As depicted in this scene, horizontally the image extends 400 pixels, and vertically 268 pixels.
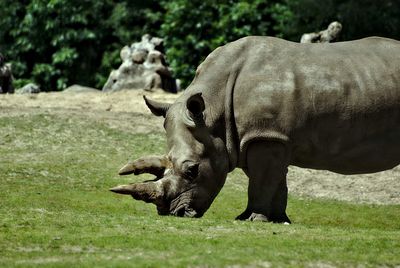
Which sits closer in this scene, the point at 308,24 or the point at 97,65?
the point at 308,24

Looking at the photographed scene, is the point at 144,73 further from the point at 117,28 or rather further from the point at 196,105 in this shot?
the point at 196,105

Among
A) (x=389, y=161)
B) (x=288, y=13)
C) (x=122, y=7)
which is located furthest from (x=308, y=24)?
(x=389, y=161)

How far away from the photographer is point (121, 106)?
3272 centimetres

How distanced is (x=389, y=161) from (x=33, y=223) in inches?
201

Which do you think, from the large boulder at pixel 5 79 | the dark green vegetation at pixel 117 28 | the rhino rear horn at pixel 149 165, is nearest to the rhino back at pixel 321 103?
the rhino rear horn at pixel 149 165

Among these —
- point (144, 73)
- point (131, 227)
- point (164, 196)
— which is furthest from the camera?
point (144, 73)

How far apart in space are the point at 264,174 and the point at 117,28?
102 feet

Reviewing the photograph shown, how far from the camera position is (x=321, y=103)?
18328mm

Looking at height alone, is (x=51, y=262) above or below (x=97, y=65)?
above

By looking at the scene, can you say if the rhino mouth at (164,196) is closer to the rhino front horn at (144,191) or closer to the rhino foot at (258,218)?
the rhino front horn at (144,191)

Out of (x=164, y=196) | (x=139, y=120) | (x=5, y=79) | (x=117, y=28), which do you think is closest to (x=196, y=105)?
(x=164, y=196)

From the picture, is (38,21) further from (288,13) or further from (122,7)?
(288,13)

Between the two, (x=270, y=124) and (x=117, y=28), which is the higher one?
(x=270, y=124)

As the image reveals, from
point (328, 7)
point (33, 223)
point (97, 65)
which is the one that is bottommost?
point (97, 65)
